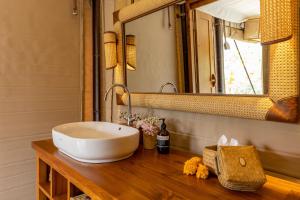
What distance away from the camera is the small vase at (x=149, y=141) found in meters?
1.30

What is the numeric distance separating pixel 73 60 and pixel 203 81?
4.62ft

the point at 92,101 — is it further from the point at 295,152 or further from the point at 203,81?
the point at 295,152

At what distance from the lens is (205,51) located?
1.18 meters

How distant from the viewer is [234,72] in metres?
1.09

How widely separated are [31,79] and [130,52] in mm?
894

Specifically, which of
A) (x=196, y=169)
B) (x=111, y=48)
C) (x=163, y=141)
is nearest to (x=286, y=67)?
(x=196, y=169)

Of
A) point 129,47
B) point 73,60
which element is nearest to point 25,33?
point 73,60

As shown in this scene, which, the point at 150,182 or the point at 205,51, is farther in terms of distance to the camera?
the point at 205,51

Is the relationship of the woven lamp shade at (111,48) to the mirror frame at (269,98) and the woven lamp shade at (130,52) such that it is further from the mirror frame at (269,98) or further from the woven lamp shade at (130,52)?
the mirror frame at (269,98)

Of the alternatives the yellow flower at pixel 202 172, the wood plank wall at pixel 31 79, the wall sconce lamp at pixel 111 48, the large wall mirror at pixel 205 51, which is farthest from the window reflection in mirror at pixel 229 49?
the wood plank wall at pixel 31 79

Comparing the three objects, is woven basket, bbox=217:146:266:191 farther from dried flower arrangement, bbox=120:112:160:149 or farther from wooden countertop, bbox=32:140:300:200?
dried flower arrangement, bbox=120:112:160:149

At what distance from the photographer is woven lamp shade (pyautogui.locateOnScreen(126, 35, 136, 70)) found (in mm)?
1633

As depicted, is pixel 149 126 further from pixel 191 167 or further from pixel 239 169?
pixel 239 169

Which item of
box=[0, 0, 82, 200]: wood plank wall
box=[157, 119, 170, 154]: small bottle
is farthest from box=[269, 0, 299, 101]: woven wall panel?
box=[0, 0, 82, 200]: wood plank wall
